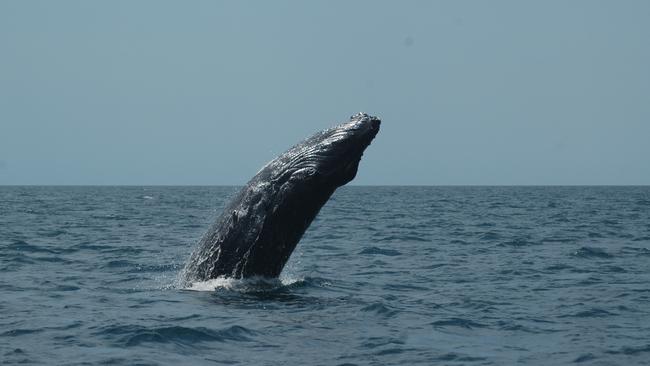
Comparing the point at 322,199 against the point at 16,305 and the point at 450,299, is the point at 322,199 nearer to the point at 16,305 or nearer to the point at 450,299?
the point at 450,299

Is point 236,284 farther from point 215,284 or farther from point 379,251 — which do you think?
point 379,251

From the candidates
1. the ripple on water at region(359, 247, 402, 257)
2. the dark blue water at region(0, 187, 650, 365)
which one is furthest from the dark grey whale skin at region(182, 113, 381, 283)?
the ripple on water at region(359, 247, 402, 257)

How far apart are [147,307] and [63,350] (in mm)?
2492

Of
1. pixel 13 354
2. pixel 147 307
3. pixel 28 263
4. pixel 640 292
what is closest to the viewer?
pixel 13 354

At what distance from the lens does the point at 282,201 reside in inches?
401

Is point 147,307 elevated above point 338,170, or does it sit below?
below

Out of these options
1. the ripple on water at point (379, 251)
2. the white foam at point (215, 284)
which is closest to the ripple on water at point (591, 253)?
the ripple on water at point (379, 251)

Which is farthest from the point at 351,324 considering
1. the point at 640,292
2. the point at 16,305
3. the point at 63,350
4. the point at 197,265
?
the point at 640,292

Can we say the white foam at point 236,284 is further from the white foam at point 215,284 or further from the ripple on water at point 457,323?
the ripple on water at point 457,323

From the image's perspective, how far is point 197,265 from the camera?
11.0 m

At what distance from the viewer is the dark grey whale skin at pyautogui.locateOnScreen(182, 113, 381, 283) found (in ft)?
32.9

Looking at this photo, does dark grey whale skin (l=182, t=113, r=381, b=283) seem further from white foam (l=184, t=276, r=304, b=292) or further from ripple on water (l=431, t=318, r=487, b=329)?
ripple on water (l=431, t=318, r=487, b=329)

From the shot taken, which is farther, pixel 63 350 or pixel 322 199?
pixel 322 199

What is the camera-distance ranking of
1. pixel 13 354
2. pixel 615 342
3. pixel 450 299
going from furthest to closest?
pixel 450 299
pixel 615 342
pixel 13 354
